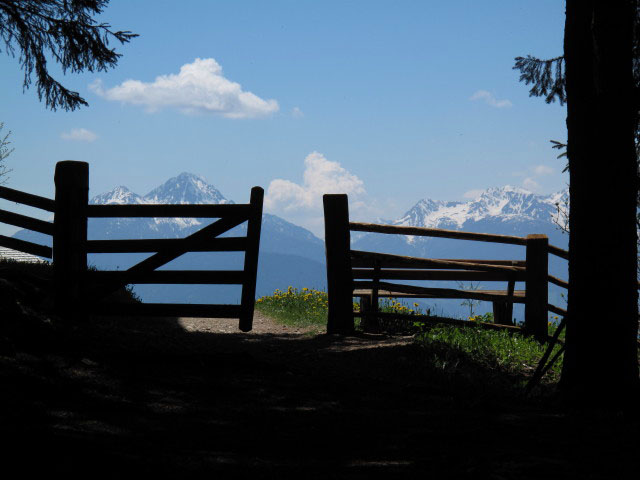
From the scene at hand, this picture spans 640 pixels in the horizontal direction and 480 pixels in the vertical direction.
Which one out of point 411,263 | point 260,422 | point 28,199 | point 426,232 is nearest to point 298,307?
point 411,263

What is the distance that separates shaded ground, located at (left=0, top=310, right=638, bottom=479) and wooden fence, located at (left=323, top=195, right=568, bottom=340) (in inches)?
91.3

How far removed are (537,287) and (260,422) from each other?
19.4ft

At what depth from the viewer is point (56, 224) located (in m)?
8.26

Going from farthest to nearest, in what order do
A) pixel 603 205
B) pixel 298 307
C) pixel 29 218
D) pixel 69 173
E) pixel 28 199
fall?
pixel 298 307
pixel 29 218
pixel 28 199
pixel 69 173
pixel 603 205

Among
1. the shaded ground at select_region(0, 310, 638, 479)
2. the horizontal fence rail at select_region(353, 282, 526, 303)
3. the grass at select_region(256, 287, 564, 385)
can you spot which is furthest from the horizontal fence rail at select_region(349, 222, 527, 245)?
the shaded ground at select_region(0, 310, 638, 479)

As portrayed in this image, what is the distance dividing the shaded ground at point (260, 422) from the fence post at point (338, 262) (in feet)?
7.39

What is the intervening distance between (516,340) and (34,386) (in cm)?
625

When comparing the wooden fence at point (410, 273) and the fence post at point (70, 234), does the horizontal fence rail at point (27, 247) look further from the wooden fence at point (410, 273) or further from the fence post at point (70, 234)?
the wooden fence at point (410, 273)

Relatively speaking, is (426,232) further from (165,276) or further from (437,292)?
(165,276)

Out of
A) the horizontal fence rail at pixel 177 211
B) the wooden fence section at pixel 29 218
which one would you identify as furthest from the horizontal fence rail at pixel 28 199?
the horizontal fence rail at pixel 177 211

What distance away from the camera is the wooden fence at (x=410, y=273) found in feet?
30.5

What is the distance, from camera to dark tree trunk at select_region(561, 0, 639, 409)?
5.85 meters

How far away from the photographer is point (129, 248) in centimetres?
863

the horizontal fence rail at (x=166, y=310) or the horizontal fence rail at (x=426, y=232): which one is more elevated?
the horizontal fence rail at (x=426, y=232)
